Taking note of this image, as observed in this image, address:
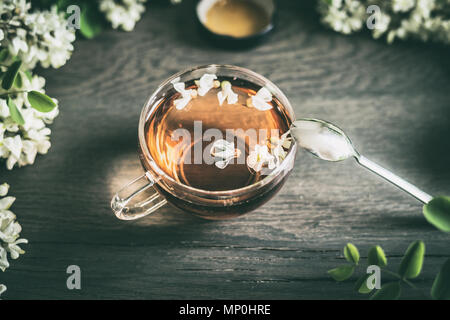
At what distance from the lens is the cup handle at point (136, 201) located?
729 millimetres

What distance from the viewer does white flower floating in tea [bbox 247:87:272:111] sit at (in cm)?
82

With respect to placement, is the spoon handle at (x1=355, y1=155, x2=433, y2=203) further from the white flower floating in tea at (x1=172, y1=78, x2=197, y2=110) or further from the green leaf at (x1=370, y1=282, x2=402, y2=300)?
the white flower floating in tea at (x1=172, y1=78, x2=197, y2=110)

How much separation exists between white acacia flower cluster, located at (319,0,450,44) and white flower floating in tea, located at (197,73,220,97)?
0.29 m

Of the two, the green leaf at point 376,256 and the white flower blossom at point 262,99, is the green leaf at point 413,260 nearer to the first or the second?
the green leaf at point 376,256

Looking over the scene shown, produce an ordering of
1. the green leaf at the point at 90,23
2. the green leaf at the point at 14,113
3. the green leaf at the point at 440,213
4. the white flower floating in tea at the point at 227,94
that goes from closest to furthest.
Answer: the green leaf at the point at 440,213 → the green leaf at the point at 14,113 → the white flower floating in tea at the point at 227,94 → the green leaf at the point at 90,23

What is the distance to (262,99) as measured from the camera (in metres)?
0.83

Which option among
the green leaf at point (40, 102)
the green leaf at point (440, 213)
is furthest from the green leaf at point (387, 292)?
the green leaf at point (40, 102)

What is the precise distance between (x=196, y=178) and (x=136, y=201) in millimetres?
115

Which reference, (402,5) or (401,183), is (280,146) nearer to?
(401,183)

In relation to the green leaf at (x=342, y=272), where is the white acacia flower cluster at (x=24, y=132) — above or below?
above

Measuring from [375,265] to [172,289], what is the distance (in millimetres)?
351

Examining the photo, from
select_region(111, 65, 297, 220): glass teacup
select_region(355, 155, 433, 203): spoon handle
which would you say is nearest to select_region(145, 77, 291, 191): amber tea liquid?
select_region(111, 65, 297, 220): glass teacup

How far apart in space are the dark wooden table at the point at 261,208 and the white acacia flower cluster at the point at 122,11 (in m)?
0.03
